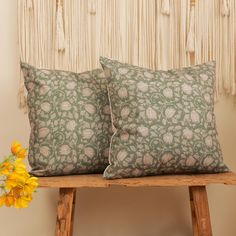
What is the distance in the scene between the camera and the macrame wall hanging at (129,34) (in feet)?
5.84

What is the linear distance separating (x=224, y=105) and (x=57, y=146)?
2.35ft

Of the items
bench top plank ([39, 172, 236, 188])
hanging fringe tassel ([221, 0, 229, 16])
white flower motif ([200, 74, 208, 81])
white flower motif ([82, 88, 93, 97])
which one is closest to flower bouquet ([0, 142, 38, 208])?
bench top plank ([39, 172, 236, 188])

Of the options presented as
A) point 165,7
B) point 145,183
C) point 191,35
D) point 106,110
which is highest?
point 165,7

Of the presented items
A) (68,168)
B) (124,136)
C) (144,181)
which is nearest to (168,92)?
(124,136)

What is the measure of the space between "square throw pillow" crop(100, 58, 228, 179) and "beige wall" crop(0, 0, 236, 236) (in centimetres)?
37

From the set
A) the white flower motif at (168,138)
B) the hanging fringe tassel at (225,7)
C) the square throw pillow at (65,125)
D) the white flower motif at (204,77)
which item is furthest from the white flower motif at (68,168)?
the hanging fringe tassel at (225,7)

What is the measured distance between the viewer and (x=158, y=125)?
1434mm

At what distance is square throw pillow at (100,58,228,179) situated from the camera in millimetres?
1420

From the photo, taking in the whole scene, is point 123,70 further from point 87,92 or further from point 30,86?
point 30,86

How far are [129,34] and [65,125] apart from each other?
0.51m

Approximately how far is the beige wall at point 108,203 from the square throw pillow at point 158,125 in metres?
0.37

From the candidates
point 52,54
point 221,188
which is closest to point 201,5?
point 52,54

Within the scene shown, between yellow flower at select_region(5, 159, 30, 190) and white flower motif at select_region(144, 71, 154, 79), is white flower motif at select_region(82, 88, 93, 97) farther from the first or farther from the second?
yellow flower at select_region(5, 159, 30, 190)

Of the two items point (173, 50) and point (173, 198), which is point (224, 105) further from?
point (173, 198)
